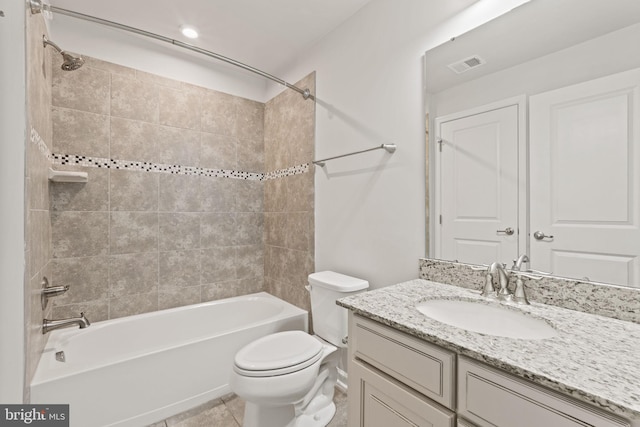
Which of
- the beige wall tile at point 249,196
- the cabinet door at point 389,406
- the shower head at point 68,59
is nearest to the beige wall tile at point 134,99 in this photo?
the shower head at point 68,59

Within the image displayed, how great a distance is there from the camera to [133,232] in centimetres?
212

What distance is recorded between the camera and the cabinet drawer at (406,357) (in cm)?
75

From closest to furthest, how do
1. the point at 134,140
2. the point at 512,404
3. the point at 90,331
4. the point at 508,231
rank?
the point at 512,404 < the point at 508,231 < the point at 90,331 < the point at 134,140

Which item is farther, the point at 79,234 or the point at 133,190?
the point at 133,190

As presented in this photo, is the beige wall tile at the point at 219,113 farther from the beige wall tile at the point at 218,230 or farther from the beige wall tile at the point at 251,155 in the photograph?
the beige wall tile at the point at 218,230

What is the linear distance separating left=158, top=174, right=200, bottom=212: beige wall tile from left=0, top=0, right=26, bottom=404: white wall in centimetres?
115

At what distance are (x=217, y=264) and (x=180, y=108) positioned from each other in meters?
1.38

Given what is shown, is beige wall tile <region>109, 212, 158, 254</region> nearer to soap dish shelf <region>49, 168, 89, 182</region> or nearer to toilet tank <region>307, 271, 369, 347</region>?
soap dish shelf <region>49, 168, 89, 182</region>

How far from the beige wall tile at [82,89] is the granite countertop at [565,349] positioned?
2233 millimetres

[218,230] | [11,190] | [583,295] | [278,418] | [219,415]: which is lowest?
[219,415]

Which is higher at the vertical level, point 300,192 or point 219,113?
point 219,113

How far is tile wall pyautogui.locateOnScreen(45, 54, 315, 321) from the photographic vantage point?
1.91 m

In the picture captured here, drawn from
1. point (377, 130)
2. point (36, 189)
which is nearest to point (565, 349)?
point (377, 130)

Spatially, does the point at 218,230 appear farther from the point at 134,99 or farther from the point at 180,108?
the point at 134,99
